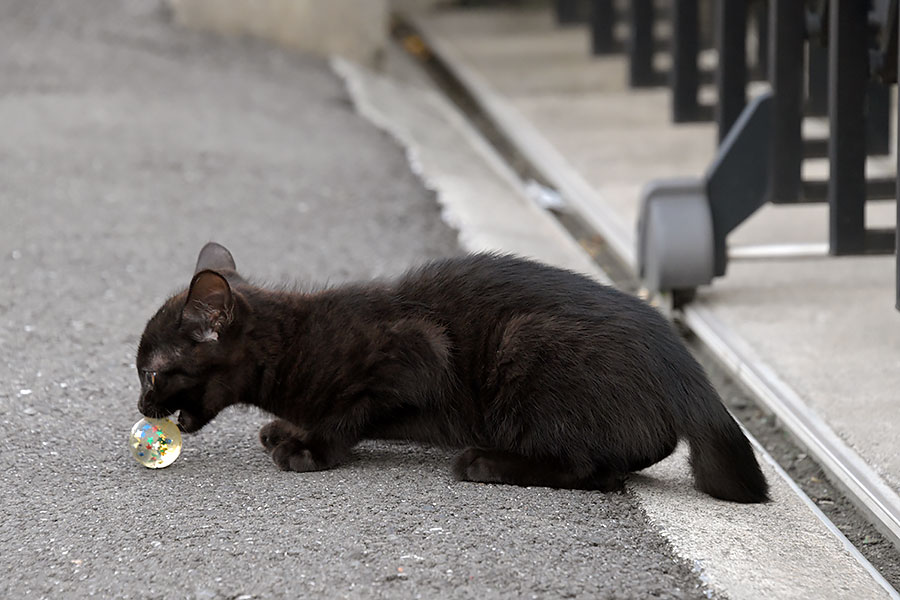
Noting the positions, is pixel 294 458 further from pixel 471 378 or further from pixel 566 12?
pixel 566 12

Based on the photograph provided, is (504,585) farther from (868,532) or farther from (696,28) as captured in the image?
(696,28)

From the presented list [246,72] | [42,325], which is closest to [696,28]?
[246,72]

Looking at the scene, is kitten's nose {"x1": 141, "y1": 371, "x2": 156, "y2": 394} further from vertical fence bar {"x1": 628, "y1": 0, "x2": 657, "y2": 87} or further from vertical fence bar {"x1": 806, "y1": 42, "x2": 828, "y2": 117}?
vertical fence bar {"x1": 628, "y1": 0, "x2": 657, "y2": 87}

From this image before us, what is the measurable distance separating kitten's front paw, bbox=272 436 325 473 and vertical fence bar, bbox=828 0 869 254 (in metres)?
2.48

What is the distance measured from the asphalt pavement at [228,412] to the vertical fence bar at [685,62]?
1.60 metres

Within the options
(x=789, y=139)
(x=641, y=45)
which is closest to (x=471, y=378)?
(x=789, y=139)

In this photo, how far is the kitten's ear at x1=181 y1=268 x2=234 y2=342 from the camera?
3176 mm

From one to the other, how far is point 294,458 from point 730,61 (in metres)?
3.34

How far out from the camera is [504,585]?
2678mm

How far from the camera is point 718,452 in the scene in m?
3.23

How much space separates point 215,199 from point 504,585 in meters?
4.10

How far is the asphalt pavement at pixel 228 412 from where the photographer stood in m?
2.75

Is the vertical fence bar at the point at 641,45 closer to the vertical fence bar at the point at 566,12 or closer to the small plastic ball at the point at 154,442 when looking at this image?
the vertical fence bar at the point at 566,12

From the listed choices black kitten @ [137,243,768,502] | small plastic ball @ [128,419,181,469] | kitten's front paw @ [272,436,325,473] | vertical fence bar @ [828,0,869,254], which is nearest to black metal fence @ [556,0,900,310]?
vertical fence bar @ [828,0,869,254]
